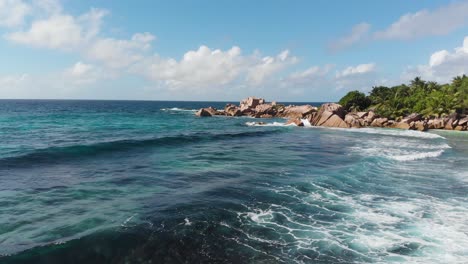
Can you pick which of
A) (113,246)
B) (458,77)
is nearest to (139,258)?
(113,246)

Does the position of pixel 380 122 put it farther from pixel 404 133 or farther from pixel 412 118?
pixel 404 133

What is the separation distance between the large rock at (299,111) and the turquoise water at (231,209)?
2317 inches

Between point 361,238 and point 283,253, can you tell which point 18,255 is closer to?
point 283,253

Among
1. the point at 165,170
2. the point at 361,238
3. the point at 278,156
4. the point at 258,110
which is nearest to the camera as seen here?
the point at 361,238

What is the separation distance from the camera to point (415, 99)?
8069cm

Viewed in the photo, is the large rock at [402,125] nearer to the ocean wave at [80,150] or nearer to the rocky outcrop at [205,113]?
the ocean wave at [80,150]

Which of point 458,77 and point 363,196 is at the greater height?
point 458,77

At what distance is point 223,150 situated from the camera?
125ft

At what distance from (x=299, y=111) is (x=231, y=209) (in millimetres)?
83351

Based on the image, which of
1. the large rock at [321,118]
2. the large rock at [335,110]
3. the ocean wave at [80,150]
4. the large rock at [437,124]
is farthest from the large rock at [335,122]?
the ocean wave at [80,150]

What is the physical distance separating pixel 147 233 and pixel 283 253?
5788mm

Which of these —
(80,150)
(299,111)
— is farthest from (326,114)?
(80,150)

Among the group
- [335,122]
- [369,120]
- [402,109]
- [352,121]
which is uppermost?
[402,109]

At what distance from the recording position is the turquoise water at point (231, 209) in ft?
39.7
